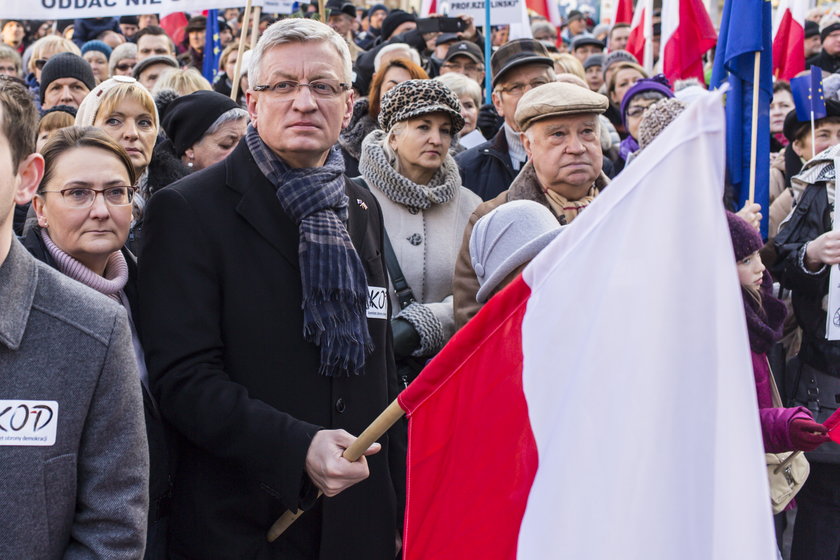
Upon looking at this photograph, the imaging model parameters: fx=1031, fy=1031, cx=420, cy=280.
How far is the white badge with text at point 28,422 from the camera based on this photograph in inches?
75.5

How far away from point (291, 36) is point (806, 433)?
6.76 ft

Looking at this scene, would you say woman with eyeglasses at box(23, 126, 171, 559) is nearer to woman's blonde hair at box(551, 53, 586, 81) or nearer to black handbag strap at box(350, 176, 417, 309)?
black handbag strap at box(350, 176, 417, 309)

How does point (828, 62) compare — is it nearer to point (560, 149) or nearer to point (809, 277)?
point (809, 277)

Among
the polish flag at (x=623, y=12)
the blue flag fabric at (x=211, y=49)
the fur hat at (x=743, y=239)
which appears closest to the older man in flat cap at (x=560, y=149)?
the fur hat at (x=743, y=239)

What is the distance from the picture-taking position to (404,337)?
3.81 meters

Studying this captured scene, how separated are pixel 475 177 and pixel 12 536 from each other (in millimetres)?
3698

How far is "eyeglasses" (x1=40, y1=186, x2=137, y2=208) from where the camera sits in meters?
3.01

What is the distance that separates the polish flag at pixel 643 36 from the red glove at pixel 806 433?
6.57m

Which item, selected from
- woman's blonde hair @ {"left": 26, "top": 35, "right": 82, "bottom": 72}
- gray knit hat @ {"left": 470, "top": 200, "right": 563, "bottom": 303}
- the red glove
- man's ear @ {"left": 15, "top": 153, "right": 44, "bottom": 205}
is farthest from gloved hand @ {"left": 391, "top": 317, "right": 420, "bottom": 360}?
woman's blonde hair @ {"left": 26, "top": 35, "right": 82, "bottom": 72}

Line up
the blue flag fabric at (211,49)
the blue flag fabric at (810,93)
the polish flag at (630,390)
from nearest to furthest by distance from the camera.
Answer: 1. the polish flag at (630,390)
2. the blue flag fabric at (810,93)
3. the blue flag fabric at (211,49)

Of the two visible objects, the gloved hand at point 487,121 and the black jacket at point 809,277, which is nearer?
the black jacket at point 809,277

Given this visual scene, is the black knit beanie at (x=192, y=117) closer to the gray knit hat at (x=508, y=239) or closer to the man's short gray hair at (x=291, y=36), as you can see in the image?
the man's short gray hair at (x=291, y=36)

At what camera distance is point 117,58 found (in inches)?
327

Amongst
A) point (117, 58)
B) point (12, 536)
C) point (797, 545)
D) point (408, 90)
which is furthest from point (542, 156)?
point (117, 58)
